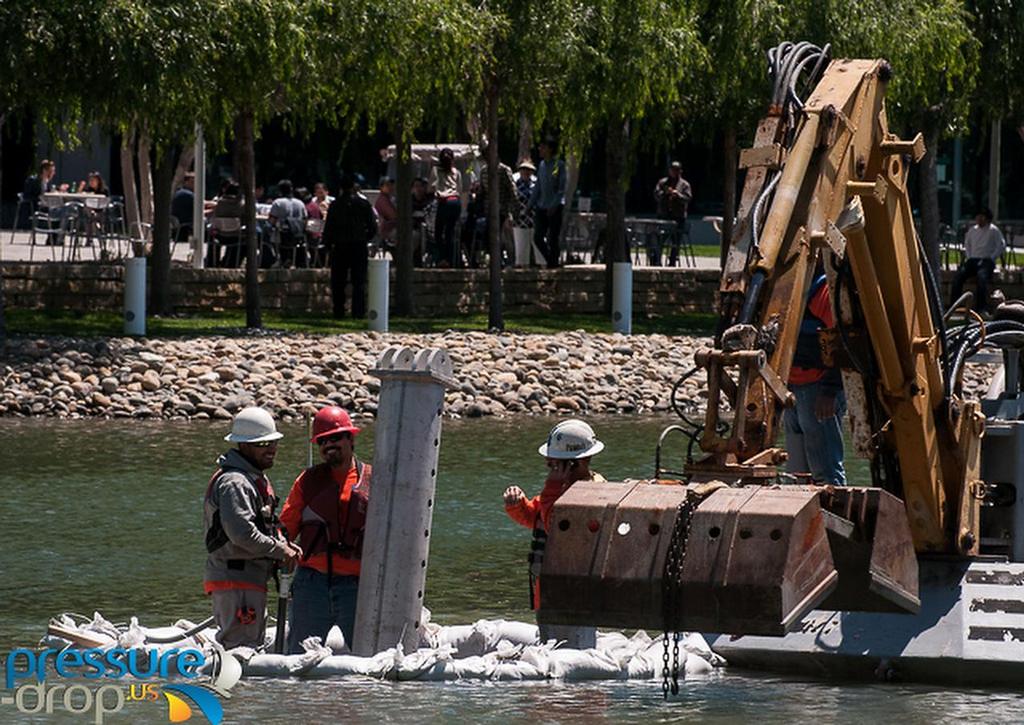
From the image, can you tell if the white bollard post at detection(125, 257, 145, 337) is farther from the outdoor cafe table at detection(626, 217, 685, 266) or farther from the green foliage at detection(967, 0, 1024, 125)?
the green foliage at detection(967, 0, 1024, 125)

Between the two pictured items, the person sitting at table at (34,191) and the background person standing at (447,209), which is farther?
the person sitting at table at (34,191)

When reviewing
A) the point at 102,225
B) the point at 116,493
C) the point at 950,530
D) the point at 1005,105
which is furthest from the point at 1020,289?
the point at 950,530

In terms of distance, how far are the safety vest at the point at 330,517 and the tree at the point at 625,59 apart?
20.5 m

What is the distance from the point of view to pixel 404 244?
3469 centimetres

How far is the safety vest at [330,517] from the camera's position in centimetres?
1262

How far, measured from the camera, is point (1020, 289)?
1615 inches

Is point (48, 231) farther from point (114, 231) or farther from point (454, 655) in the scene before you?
point (454, 655)

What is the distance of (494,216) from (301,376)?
20.7 feet

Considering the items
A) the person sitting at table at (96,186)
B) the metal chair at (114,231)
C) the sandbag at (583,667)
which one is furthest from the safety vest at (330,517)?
the person sitting at table at (96,186)

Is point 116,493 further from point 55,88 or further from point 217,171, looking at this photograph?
A: point 217,171

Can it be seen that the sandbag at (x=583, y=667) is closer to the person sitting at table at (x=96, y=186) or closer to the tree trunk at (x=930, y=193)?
the tree trunk at (x=930, y=193)

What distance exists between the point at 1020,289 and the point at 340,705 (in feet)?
101

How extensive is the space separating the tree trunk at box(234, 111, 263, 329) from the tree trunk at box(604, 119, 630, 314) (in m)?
6.45

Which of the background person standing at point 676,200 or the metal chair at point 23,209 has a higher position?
the background person standing at point 676,200
